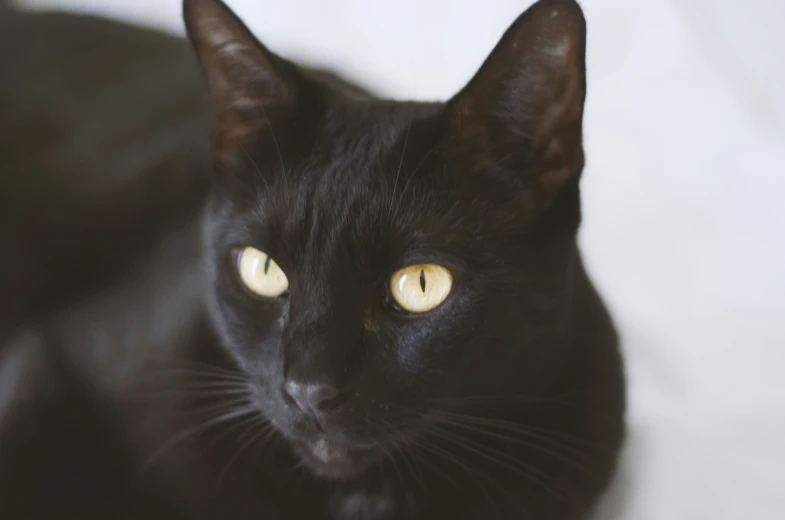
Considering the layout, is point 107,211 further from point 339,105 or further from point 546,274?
point 546,274

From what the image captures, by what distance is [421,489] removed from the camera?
0.83 m

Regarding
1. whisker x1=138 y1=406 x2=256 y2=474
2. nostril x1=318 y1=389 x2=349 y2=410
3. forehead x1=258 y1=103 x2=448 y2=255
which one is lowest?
whisker x1=138 y1=406 x2=256 y2=474

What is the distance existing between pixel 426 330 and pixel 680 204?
0.64m

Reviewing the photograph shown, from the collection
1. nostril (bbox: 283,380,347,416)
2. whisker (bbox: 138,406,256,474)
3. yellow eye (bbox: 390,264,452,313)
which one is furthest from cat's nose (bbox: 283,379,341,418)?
whisker (bbox: 138,406,256,474)

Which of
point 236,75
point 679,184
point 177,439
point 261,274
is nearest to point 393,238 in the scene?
point 261,274

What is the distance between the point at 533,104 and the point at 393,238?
0.18m

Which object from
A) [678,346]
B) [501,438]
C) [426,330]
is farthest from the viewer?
[678,346]

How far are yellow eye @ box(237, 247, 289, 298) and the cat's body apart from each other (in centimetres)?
2

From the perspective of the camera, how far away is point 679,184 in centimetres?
118

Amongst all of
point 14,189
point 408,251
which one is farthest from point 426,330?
point 14,189

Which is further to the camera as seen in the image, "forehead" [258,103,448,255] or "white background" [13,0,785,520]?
"white background" [13,0,785,520]

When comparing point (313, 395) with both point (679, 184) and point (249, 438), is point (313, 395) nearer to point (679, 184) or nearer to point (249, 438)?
point (249, 438)

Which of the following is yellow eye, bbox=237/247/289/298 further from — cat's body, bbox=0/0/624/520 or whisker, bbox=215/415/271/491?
whisker, bbox=215/415/271/491

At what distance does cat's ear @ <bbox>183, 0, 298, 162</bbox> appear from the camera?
2.50 feet
